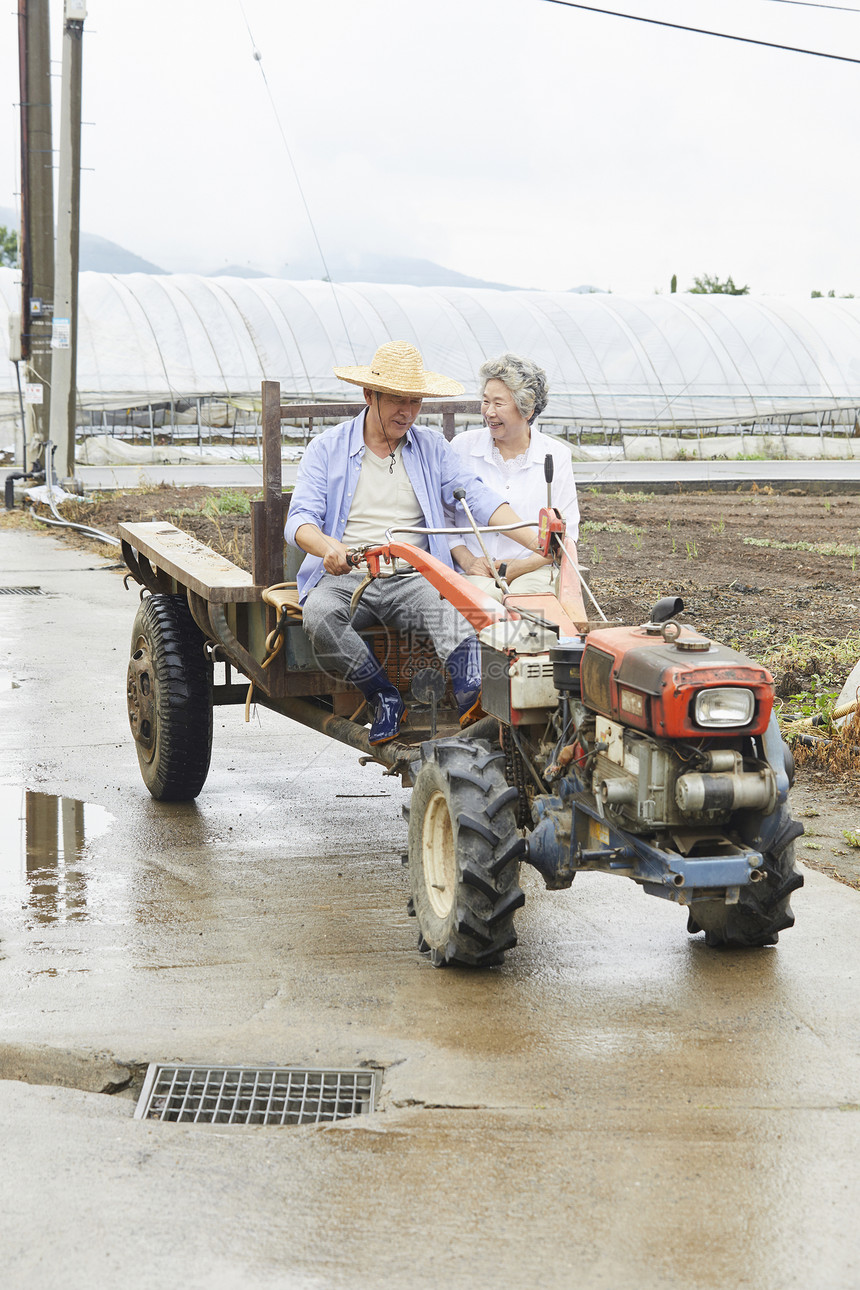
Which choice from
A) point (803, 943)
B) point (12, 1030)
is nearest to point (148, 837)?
point (12, 1030)

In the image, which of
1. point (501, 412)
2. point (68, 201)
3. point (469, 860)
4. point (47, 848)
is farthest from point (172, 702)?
point (68, 201)

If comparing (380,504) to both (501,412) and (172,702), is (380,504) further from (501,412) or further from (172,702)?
(172,702)

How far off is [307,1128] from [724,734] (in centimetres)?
140

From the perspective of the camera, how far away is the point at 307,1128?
10.2ft

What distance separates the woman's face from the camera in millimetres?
5539

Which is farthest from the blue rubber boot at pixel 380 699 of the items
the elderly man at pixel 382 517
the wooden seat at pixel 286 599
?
the wooden seat at pixel 286 599

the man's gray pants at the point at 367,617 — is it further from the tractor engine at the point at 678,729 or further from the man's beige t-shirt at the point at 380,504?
the tractor engine at the point at 678,729

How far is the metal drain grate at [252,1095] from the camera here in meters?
3.20

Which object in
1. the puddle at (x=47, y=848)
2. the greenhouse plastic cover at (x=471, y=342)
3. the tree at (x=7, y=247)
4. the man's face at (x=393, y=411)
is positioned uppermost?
the tree at (x=7, y=247)

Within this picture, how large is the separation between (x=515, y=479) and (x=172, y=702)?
5.55 feet

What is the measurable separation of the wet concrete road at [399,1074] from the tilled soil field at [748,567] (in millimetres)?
1359

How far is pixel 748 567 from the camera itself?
13.5 metres

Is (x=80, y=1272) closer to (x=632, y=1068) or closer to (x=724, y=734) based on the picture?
(x=632, y=1068)

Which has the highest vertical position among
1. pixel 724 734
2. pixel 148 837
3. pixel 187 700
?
pixel 724 734
